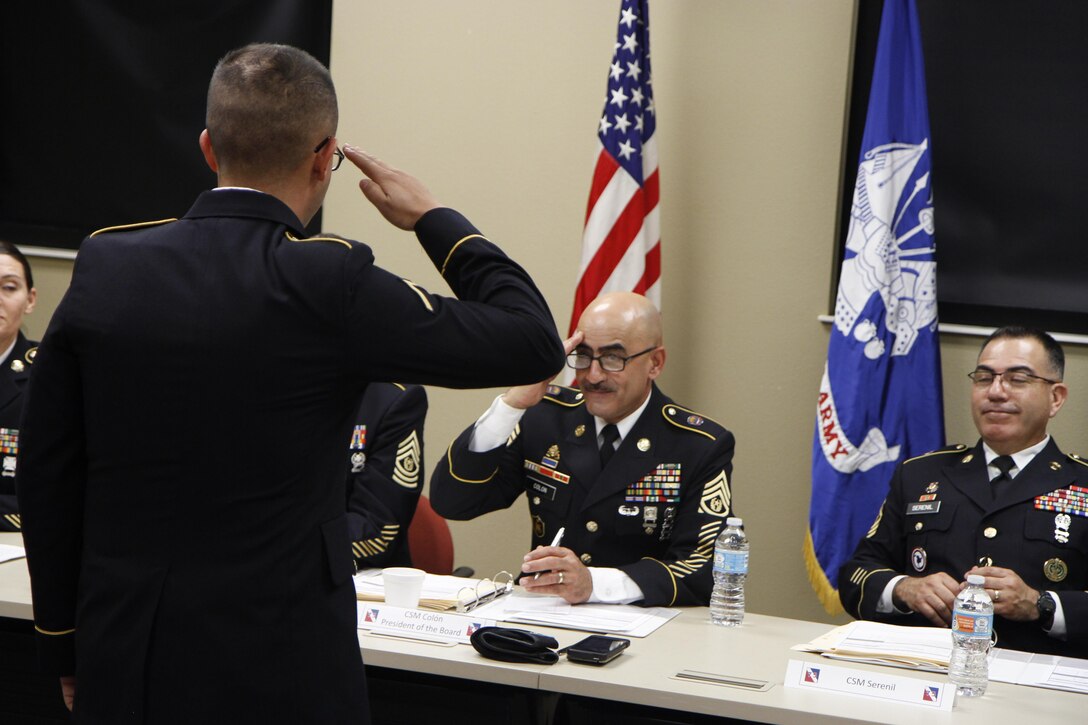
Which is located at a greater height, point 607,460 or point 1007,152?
point 1007,152

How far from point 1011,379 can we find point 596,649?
58.0 inches

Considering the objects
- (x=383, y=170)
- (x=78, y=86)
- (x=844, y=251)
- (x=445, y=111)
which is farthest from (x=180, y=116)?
(x=383, y=170)

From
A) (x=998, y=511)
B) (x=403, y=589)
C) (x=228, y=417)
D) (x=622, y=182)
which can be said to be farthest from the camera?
(x=622, y=182)

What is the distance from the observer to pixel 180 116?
4.71m

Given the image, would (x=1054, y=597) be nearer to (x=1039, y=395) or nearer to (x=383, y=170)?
(x=1039, y=395)

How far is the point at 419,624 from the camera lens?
92.2 inches

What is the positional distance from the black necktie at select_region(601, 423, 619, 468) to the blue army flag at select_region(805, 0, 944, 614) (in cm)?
89

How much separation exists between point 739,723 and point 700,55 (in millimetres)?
2601

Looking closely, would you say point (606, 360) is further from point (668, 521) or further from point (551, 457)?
point (668, 521)

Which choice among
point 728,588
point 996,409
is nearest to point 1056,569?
point 996,409

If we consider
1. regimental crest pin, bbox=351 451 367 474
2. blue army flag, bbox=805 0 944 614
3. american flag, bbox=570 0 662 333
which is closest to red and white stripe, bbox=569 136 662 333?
american flag, bbox=570 0 662 333

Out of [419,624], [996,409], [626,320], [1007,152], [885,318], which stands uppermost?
[1007,152]

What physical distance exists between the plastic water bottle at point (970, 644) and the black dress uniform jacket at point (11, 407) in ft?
7.80

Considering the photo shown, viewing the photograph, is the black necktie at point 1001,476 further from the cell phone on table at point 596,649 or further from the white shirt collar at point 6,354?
the white shirt collar at point 6,354
